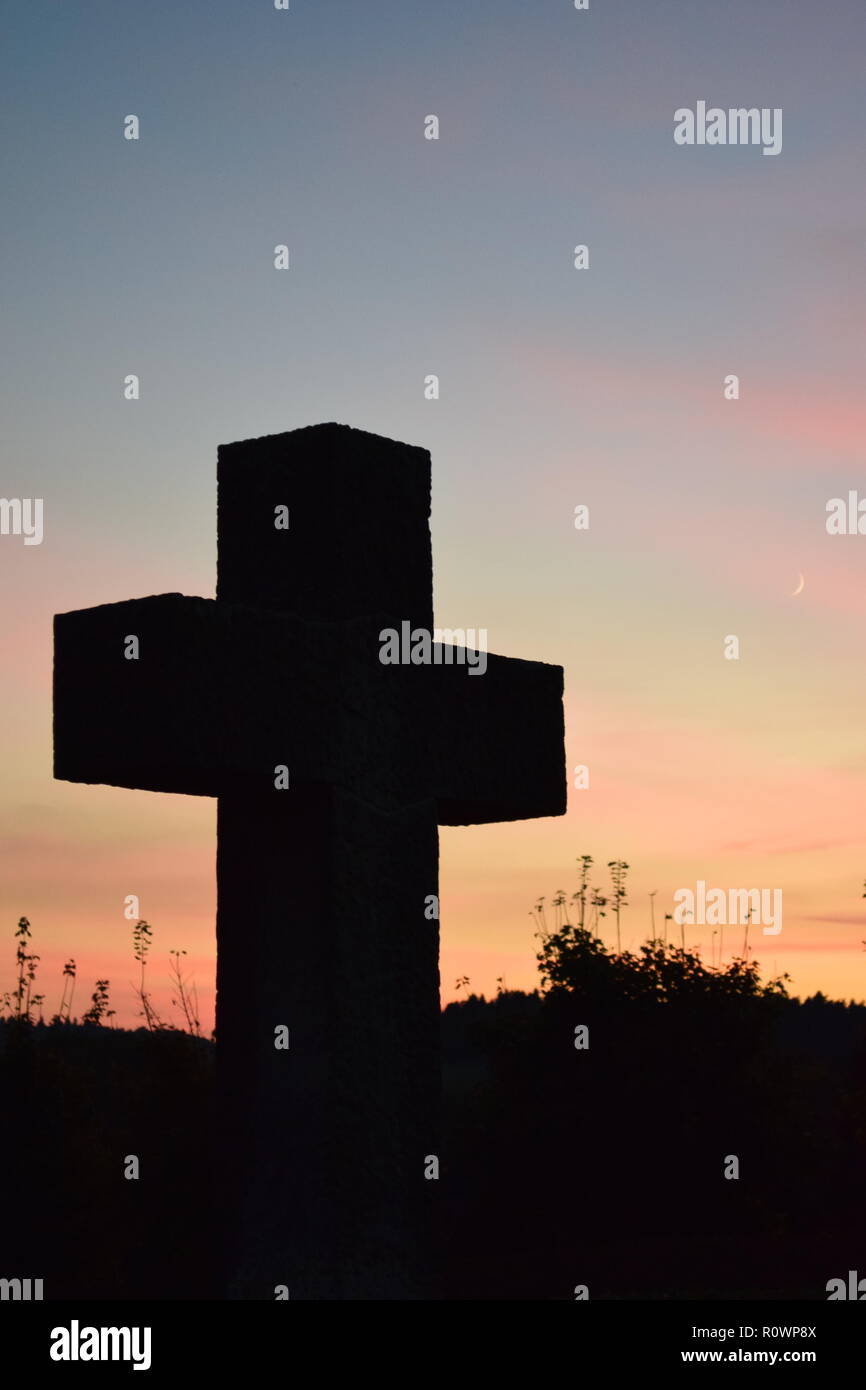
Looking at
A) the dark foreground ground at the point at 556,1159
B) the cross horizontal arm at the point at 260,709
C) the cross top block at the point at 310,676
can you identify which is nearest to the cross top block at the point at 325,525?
the cross top block at the point at 310,676

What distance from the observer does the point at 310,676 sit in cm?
686

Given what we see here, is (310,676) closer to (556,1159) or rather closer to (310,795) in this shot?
(310,795)

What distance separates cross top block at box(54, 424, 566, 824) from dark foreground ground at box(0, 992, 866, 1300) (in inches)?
438

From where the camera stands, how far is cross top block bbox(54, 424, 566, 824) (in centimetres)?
641

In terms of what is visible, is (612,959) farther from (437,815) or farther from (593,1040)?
(437,815)

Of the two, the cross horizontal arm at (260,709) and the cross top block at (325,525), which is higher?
the cross top block at (325,525)

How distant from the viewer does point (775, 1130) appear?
22719mm

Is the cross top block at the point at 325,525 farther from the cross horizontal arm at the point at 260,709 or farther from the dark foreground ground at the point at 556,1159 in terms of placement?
the dark foreground ground at the point at 556,1159

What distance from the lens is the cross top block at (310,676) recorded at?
6410mm

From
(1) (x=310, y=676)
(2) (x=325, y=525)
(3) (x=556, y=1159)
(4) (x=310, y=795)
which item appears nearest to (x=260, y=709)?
(1) (x=310, y=676)

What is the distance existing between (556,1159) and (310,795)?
1603cm

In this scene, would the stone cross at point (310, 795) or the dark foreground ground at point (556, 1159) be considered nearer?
the stone cross at point (310, 795)

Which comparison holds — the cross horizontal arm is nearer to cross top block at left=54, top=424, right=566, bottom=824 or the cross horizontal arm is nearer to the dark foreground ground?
cross top block at left=54, top=424, right=566, bottom=824
